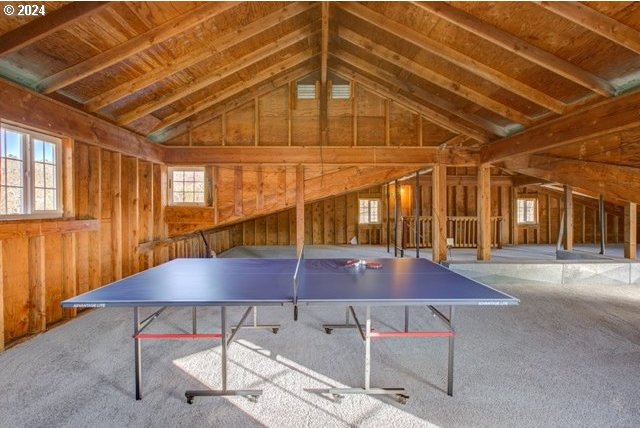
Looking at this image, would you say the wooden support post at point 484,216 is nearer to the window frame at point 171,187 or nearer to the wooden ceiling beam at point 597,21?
the wooden ceiling beam at point 597,21

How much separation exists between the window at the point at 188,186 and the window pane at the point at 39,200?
Result: 276 cm

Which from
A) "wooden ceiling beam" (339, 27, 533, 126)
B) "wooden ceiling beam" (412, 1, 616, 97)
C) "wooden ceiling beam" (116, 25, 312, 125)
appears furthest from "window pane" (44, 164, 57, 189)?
"wooden ceiling beam" (412, 1, 616, 97)

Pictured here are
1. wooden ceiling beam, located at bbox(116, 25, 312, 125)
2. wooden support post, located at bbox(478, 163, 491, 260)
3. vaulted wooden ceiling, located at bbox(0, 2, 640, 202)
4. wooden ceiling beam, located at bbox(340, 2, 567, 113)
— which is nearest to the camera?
vaulted wooden ceiling, located at bbox(0, 2, 640, 202)

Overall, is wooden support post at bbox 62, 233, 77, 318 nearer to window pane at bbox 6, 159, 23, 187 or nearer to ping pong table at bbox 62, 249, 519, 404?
window pane at bbox 6, 159, 23, 187

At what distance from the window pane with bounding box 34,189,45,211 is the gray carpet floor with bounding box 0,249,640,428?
1.38 meters

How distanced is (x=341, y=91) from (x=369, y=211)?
18.4 ft

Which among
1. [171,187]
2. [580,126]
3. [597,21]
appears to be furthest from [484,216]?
[171,187]

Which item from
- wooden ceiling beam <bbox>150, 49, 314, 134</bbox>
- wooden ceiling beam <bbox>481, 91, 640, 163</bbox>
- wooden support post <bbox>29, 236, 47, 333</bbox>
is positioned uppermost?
wooden ceiling beam <bbox>150, 49, 314, 134</bbox>

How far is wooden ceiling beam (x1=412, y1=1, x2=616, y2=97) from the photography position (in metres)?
3.24

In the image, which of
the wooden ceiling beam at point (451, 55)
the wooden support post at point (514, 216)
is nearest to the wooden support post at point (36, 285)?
the wooden ceiling beam at point (451, 55)

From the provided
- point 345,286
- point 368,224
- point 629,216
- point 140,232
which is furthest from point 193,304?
point 368,224

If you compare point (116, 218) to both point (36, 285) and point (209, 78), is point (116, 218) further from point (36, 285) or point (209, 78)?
point (209, 78)

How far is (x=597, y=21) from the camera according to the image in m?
2.73

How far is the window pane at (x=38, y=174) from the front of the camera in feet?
11.5
